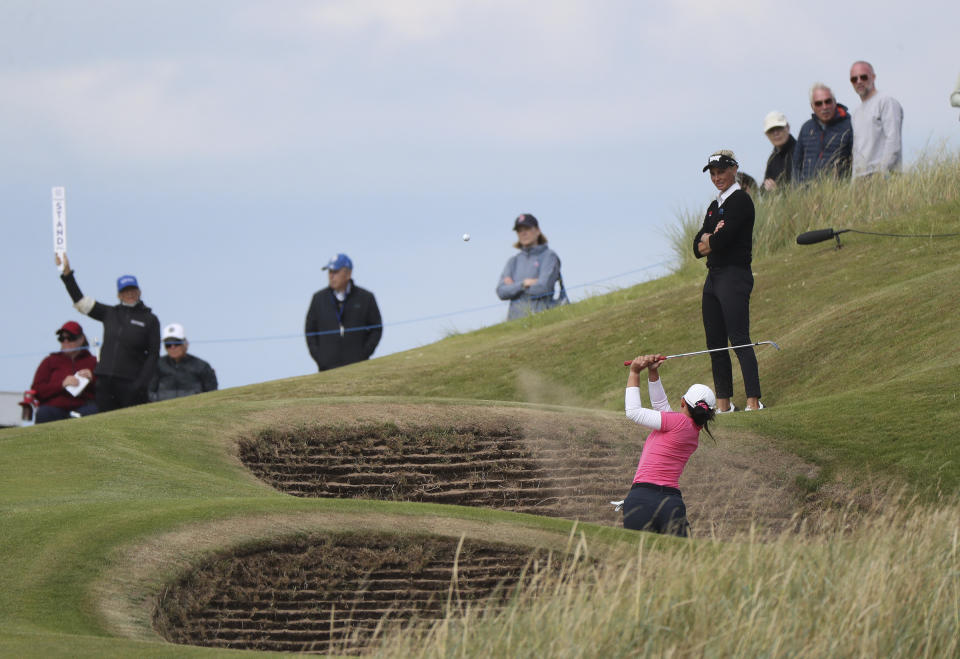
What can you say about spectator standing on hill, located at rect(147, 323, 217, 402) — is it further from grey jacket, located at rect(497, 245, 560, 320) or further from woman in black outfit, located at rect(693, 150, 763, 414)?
woman in black outfit, located at rect(693, 150, 763, 414)

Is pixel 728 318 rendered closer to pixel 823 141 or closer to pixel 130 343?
pixel 823 141

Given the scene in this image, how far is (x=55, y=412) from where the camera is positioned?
21.2 metres

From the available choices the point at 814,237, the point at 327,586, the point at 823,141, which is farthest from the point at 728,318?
the point at 823,141

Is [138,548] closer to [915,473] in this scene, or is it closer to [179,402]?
[915,473]

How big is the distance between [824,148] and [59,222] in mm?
12675

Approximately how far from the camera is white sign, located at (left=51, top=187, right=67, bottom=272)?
21.9 m

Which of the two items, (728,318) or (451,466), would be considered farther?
(728,318)

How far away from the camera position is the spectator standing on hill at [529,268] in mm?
22416

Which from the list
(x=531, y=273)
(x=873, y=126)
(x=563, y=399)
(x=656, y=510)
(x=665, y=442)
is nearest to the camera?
(x=656, y=510)

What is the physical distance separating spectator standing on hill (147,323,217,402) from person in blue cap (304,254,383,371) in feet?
6.04

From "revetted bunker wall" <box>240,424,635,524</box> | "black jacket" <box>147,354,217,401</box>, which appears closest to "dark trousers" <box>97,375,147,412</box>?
"black jacket" <box>147,354,217,401</box>

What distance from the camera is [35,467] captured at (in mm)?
12719

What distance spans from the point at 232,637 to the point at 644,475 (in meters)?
3.40

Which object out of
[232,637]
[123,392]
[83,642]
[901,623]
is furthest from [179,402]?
[901,623]
